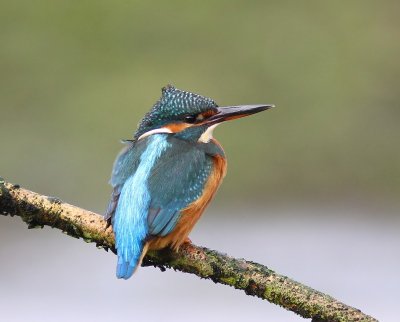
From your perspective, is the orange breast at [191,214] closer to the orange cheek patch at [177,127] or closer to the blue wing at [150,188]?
the blue wing at [150,188]

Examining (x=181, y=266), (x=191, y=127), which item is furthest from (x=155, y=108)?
(x=181, y=266)

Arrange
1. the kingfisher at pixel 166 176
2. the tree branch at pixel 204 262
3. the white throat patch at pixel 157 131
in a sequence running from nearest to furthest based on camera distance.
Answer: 1. the tree branch at pixel 204 262
2. the kingfisher at pixel 166 176
3. the white throat patch at pixel 157 131

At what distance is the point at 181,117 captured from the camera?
3.85 metres

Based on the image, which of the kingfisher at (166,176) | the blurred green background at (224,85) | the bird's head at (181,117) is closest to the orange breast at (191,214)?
the kingfisher at (166,176)

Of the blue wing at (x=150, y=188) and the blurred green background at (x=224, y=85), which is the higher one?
the blurred green background at (x=224, y=85)

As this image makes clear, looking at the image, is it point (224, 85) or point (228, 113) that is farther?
point (224, 85)

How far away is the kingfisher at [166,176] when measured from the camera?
348 centimetres

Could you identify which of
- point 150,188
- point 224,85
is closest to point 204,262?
point 150,188

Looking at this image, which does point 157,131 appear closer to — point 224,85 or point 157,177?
point 157,177

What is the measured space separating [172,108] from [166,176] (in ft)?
0.91

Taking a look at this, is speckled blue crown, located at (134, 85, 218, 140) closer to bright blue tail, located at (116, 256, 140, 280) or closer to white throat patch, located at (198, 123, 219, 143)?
white throat patch, located at (198, 123, 219, 143)

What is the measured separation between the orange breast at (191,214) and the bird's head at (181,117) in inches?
4.7

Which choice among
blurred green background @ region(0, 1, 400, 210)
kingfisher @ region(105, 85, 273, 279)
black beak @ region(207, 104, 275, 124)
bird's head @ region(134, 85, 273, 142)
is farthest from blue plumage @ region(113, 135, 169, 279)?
blurred green background @ region(0, 1, 400, 210)

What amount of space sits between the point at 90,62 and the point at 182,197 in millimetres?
6240
